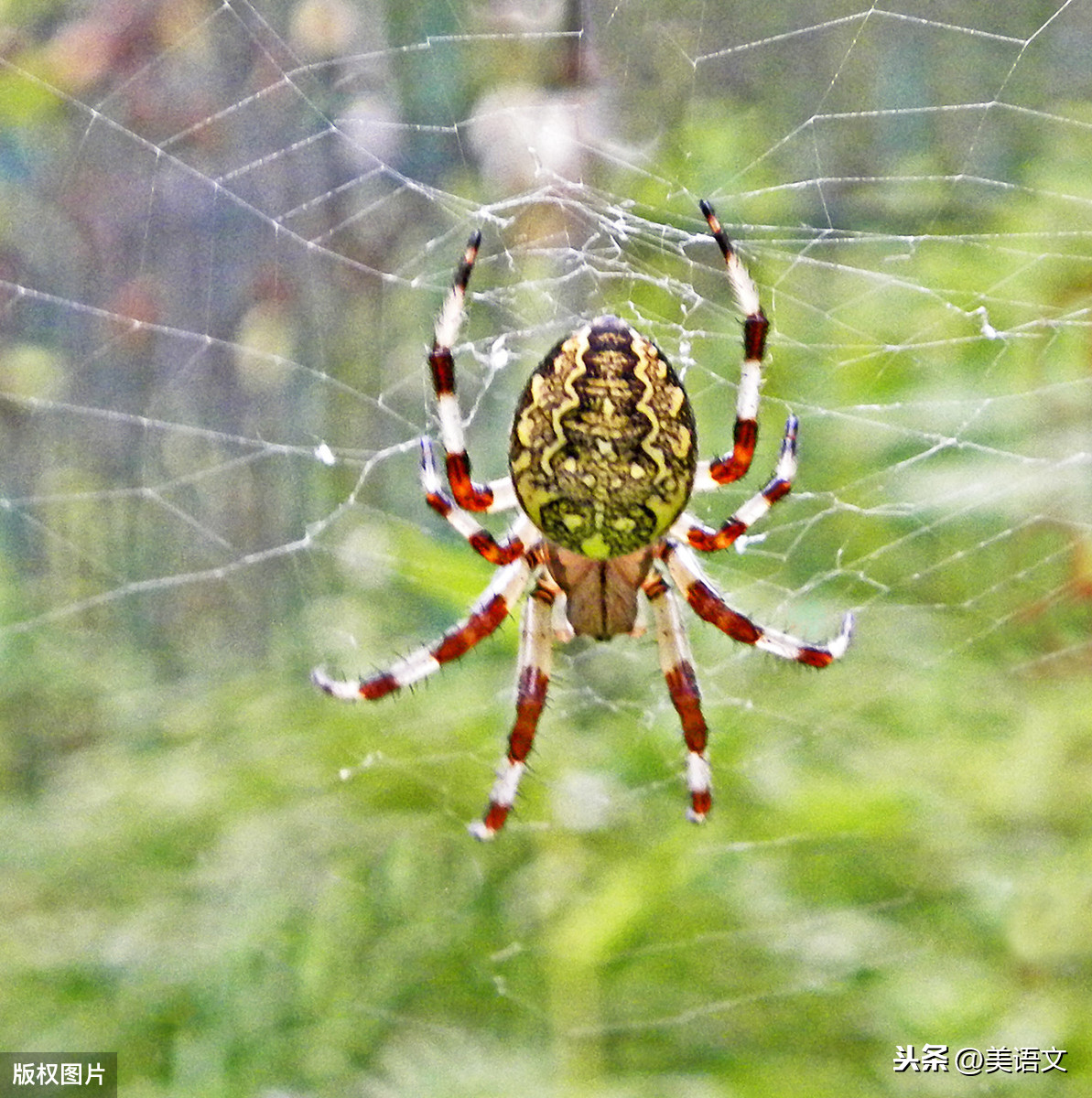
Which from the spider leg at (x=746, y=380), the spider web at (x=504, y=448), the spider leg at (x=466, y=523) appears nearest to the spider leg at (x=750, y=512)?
the spider leg at (x=746, y=380)

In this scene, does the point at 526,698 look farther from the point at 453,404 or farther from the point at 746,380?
the point at 746,380

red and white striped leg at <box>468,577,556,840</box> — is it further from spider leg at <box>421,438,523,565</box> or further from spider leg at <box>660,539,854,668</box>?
spider leg at <box>660,539,854,668</box>

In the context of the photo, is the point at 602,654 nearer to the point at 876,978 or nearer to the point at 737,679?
the point at 737,679

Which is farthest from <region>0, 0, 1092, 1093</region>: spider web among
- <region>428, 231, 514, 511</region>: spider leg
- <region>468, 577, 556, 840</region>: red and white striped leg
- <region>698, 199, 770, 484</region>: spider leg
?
<region>698, 199, 770, 484</region>: spider leg

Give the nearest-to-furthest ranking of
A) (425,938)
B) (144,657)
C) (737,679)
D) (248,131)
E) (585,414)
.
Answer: (585,414) → (425,938) → (737,679) → (144,657) → (248,131)

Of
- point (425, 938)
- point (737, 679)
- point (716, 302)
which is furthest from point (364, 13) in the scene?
point (425, 938)

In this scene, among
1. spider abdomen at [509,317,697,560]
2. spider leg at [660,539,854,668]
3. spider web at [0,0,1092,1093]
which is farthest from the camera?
spider leg at [660,539,854,668]
